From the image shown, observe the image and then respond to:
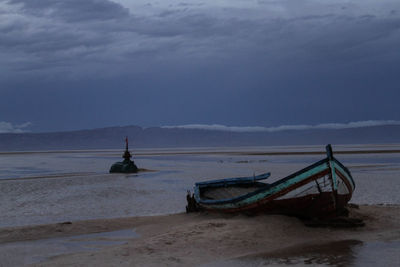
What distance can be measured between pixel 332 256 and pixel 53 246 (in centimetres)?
725

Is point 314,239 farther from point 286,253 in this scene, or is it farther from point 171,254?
point 171,254

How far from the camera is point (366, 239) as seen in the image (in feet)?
38.4

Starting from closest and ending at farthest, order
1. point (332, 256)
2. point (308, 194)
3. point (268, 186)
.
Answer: point (332, 256) → point (308, 194) → point (268, 186)

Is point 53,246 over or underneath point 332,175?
underneath

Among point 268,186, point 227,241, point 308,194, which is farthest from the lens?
point 268,186

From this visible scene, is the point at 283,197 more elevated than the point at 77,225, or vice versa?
the point at 283,197

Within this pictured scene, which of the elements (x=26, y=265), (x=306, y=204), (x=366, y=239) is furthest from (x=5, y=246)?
(x=366, y=239)

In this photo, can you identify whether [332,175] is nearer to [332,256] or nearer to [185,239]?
[332,256]

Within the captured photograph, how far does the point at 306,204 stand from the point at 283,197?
2.23ft

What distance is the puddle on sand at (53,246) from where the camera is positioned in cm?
1109

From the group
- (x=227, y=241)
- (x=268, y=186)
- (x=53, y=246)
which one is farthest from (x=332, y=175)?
(x=53, y=246)

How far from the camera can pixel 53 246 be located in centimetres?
1240

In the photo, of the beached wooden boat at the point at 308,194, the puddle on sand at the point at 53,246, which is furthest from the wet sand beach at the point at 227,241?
the beached wooden boat at the point at 308,194

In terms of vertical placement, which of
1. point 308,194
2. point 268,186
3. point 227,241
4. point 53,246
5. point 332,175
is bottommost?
point 53,246
